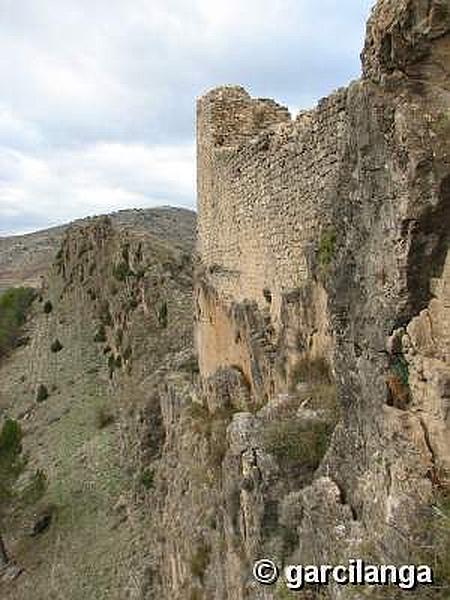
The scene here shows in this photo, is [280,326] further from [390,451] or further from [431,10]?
[431,10]

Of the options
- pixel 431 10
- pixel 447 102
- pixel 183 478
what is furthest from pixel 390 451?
pixel 183 478

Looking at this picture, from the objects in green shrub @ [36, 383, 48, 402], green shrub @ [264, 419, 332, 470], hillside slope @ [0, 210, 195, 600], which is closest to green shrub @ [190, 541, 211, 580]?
green shrub @ [264, 419, 332, 470]

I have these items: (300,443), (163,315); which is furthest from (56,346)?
(300,443)

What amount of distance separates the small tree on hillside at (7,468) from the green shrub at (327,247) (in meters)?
16.4

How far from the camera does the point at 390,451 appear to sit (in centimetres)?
442

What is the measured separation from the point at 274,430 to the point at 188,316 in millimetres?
17470

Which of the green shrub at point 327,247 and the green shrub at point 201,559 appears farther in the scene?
the green shrub at point 201,559

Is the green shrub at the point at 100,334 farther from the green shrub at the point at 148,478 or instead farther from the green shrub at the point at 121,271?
the green shrub at the point at 148,478

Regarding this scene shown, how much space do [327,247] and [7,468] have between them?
55.0ft

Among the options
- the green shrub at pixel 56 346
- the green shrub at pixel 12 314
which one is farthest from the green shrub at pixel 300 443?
the green shrub at pixel 12 314

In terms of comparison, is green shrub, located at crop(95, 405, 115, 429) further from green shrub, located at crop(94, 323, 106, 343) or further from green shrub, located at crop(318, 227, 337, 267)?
green shrub, located at crop(318, 227, 337, 267)

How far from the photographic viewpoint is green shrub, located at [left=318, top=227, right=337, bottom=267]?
5762mm

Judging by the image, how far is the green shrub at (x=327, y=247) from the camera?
5.76m

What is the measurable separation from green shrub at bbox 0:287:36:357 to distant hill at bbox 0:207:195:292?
1640 cm
